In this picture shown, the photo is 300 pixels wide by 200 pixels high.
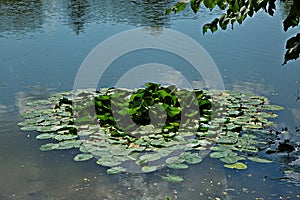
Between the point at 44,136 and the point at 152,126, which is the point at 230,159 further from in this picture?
the point at 44,136

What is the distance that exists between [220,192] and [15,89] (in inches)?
141

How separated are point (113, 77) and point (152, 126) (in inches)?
93.4

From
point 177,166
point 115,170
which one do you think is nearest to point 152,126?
point 177,166

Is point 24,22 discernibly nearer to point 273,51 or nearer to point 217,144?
point 273,51

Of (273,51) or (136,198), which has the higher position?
(273,51)

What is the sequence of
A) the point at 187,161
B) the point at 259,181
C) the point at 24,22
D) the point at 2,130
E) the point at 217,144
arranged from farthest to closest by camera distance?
the point at 24,22 → the point at 2,130 → the point at 217,144 → the point at 187,161 → the point at 259,181

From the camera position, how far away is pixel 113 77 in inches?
276

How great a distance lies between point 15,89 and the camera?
6.27 meters

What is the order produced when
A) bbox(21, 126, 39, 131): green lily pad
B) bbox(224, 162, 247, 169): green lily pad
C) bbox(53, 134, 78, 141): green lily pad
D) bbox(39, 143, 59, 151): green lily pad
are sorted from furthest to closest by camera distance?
bbox(21, 126, 39, 131): green lily pad
bbox(53, 134, 78, 141): green lily pad
bbox(39, 143, 59, 151): green lily pad
bbox(224, 162, 247, 169): green lily pad

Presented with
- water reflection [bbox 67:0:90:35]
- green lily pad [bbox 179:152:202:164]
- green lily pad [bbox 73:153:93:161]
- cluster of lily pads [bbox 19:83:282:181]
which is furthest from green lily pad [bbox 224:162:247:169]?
water reflection [bbox 67:0:90:35]

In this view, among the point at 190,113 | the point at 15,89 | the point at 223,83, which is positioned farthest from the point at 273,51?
the point at 15,89

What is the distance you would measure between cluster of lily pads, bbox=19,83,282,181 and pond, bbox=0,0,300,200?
0.12 meters

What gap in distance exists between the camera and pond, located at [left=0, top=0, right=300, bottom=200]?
12.3 feet

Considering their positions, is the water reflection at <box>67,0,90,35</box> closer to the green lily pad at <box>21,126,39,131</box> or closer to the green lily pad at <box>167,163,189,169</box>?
the green lily pad at <box>21,126,39,131</box>
